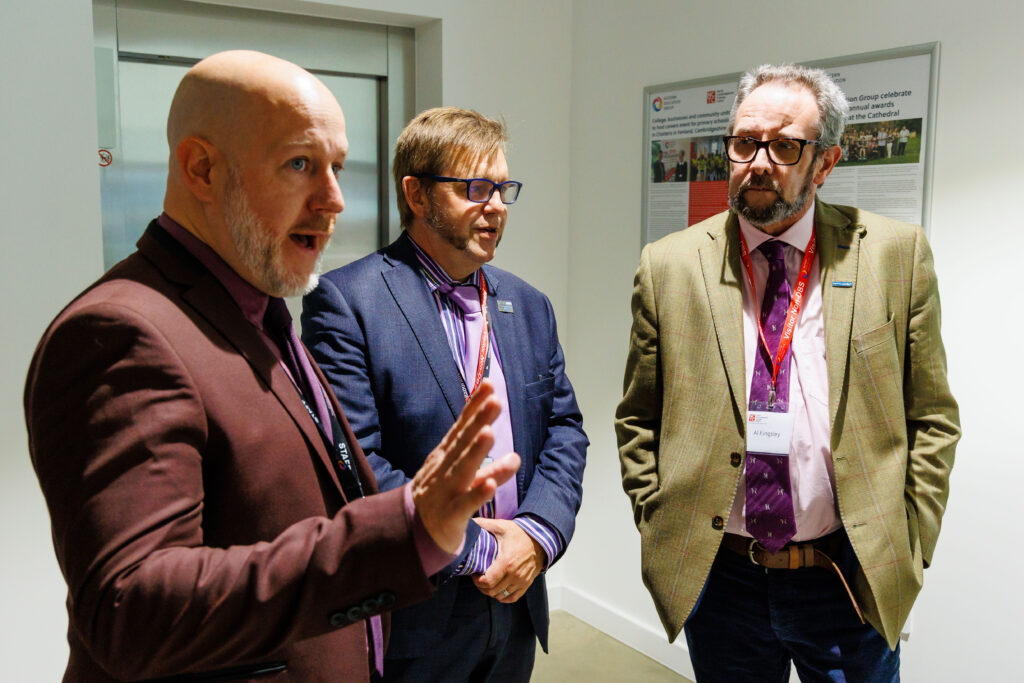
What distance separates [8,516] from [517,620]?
1.64 m

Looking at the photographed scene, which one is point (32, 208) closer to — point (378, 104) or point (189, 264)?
point (378, 104)

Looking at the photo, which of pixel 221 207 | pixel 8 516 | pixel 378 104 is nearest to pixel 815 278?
pixel 221 207

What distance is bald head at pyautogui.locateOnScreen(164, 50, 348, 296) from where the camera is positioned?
3.52ft

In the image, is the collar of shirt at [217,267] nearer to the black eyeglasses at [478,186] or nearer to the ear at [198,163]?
the ear at [198,163]

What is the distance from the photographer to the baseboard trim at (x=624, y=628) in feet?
11.3

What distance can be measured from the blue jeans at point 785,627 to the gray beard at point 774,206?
2.42ft

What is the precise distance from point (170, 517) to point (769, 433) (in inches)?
53.4

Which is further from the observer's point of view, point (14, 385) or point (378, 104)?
point (378, 104)

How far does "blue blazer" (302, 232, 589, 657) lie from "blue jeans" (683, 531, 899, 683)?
40cm

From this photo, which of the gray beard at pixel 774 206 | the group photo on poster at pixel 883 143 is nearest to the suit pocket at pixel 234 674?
the gray beard at pixel 774 206

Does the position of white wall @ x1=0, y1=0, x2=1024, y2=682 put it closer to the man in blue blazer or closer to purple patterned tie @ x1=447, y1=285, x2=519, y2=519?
the man in blue blazer

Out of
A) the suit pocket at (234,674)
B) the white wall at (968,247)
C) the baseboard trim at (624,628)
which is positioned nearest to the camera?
the suit pocket at (234,674)

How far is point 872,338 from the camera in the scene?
1.88 metres

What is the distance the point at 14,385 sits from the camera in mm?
2570
